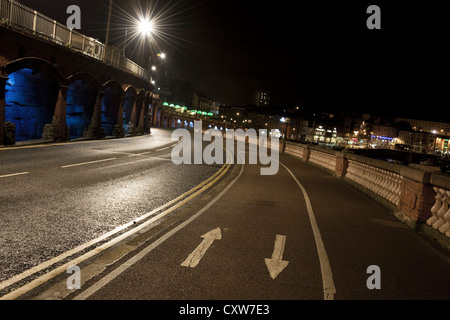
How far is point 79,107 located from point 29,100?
5.26 metres

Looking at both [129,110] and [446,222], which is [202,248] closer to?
[446,222]

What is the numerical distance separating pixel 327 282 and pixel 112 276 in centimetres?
302

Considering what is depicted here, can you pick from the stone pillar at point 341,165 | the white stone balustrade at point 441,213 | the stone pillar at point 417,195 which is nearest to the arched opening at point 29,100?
the stone pillar at point 341,165

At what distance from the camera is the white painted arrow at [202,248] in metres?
4.88

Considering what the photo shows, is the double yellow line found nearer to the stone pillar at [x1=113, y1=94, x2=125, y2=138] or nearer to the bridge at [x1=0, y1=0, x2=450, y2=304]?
the bridge at [x1=0, y1=0, x2=450, y2=304]

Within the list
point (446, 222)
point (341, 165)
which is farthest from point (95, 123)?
point (446, 222)

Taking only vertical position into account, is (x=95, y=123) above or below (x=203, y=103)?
below

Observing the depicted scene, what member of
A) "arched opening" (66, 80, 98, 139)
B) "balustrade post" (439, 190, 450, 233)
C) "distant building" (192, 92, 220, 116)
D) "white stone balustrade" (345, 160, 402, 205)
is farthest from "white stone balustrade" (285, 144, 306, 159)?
"distant building" (192, 92, 220, 116)

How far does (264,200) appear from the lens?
10.0 metres

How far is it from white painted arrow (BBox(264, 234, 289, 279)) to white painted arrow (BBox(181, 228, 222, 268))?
3.62 ft

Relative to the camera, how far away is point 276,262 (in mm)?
5152

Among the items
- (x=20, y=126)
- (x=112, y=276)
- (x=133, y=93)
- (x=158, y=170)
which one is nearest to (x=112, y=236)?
(x=112, y=276)

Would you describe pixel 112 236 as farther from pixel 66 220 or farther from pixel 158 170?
pixel 158 170

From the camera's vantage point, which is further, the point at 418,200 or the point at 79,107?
the point at 79,107
